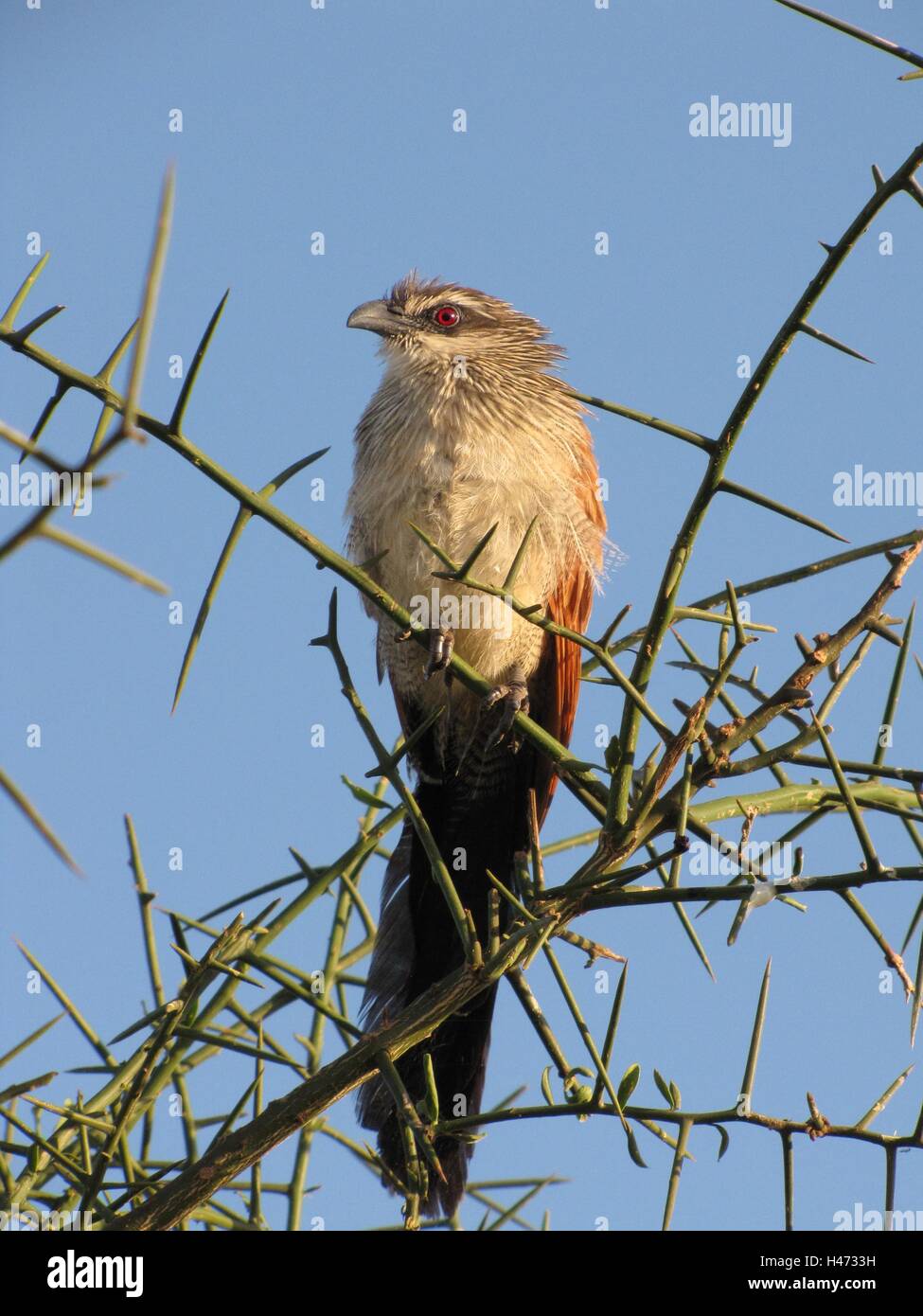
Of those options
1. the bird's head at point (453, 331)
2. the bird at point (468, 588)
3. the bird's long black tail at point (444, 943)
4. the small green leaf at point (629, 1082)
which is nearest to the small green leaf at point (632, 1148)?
the small green leaf at point (629, 1082)

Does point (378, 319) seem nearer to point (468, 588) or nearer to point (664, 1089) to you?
point (468, 588)

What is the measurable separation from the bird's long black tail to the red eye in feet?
4.93

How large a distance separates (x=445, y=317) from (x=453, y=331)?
0.06 m

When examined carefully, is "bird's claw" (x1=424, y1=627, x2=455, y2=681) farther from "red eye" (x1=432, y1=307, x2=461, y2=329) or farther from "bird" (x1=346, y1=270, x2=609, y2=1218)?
"red eye" (x1=432, y1=307, x2=461, y2=329)

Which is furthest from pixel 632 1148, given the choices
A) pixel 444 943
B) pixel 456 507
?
pixel 456 507

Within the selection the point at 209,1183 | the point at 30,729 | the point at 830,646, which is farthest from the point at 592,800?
the point at 30,729

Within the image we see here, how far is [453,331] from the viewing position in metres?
4.27

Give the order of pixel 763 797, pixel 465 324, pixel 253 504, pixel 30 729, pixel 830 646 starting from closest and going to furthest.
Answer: pixel 253 504
pixel 830 646
pixel 763 797
pixel 30 729
pixel 465 324

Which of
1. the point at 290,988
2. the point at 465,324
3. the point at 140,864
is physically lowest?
the point at 290,988

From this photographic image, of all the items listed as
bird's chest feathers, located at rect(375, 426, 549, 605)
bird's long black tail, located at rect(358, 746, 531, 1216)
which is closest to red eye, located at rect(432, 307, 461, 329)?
bird's chest feathers, located at rect(375, 426, 549, 605)

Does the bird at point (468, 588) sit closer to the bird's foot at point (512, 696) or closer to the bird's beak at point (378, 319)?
the bird's foot at point (512, 696)

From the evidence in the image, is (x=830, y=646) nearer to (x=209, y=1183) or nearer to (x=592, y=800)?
(x=592, y=800)

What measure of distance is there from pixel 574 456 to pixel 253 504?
2.48 meters
